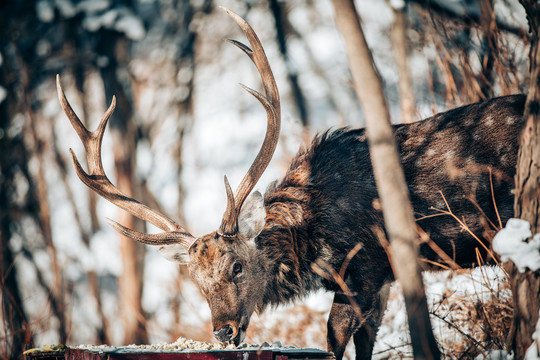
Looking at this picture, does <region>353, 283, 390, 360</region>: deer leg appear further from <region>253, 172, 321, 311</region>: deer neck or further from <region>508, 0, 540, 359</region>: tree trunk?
<region>508, 0, 540, 359</region>: tree trunk

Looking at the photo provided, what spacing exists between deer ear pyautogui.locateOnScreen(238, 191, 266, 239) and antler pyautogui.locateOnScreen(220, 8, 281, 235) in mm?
61

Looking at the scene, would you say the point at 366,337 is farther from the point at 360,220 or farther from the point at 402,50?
the point at 402,50

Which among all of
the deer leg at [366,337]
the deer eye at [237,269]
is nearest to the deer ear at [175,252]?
the deer eye at [237,269]

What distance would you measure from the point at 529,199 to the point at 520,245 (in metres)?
0.26

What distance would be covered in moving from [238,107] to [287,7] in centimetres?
292

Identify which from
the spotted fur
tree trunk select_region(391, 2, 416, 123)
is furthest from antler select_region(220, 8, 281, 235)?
tree trunk select_region(391, 2, 416, 123)

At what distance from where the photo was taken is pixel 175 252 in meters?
4.75

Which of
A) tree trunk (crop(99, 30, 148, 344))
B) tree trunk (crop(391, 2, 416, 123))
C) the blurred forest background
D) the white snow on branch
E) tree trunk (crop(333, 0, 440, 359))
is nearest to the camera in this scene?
tree trunk (crop(333, 0, 440, 359))

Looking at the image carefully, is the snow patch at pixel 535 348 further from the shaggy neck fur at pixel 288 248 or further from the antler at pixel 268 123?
the antler at pixel 268 123

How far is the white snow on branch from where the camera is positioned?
9.36ft

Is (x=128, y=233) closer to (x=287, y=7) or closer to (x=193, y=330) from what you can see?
(x=193, y=330)

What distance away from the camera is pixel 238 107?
49.1ft

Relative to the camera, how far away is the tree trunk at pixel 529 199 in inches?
114

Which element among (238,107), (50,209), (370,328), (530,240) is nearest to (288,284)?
(370,328)
